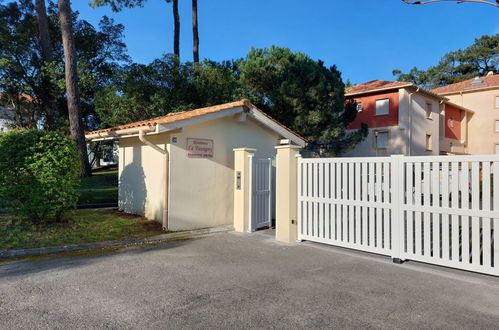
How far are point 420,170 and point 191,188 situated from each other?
517 centimetres

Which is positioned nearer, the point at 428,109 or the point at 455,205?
the point at 455,205

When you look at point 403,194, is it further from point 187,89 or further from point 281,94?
point 187,89

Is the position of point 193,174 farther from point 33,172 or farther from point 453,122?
point 453,122

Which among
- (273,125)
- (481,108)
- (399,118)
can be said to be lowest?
(273,125)

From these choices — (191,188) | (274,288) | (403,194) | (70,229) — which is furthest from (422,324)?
(70,229)

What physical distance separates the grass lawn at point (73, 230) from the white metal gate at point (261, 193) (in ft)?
7.86

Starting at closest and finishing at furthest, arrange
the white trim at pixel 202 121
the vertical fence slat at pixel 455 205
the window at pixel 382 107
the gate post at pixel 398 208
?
the vertical fence slat at pixel 455 205
the gate post at pixel 398 208
the white trim at pixel 202 121
the window at pixel 382 107

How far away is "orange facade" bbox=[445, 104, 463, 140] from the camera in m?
28.0

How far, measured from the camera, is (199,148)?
28.2ft

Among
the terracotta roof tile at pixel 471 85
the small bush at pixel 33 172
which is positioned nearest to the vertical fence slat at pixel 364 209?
the small bush at pixel 33 172

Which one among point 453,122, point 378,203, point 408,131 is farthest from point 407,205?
point 453,122

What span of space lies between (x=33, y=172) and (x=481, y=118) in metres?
33.7

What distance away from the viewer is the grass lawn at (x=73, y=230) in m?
6.73

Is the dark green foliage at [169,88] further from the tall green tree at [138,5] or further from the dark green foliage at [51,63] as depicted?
the dark green foliage at [51,63]
